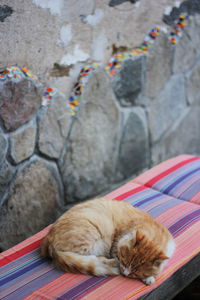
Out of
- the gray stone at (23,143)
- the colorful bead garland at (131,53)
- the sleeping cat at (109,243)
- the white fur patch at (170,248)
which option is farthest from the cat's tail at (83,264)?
the colorful bead garland at (131,53)

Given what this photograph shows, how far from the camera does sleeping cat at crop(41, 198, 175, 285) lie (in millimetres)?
1600

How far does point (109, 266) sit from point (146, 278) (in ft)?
0.60

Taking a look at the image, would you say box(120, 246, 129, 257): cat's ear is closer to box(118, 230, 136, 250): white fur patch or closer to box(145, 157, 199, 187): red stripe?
box(118, 230, 136, 250): white fur patch

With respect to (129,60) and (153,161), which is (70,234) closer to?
(129,60)

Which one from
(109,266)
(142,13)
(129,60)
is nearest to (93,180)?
(129,60)

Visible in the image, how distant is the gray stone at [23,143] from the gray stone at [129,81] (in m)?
0.85

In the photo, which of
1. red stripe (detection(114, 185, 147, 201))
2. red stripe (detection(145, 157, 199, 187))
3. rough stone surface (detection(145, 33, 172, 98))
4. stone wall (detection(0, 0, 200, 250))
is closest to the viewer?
stone wall (detection(0, 0, 200, 250))

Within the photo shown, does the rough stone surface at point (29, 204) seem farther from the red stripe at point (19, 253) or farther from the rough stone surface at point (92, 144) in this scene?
the red stripe at point (19, 253)

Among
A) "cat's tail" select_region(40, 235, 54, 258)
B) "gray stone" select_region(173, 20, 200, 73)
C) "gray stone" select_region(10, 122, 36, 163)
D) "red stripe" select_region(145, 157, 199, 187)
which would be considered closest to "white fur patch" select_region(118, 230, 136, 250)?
"cat's tail" select_region(40, 235, 54, 258)

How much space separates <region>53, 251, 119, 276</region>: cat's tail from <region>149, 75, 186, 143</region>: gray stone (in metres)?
1.80

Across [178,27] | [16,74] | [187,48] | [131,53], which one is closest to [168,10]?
[178,27]

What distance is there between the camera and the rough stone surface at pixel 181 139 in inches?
135

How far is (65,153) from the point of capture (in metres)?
2.54

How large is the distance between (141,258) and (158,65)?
197 cm
